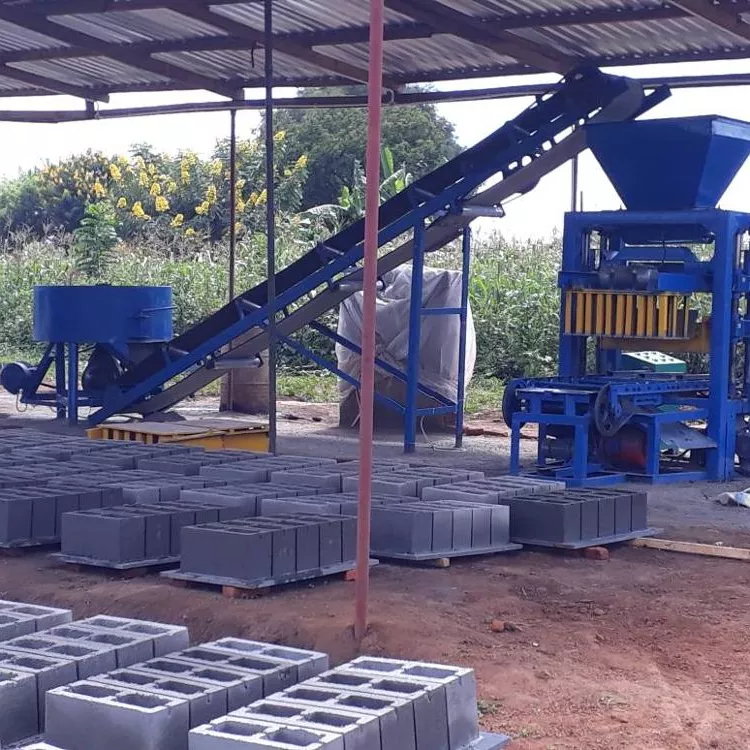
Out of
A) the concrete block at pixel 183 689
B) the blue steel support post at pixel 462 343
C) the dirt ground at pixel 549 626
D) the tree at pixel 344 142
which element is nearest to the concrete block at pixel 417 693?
the concrete block at pixel 183 689

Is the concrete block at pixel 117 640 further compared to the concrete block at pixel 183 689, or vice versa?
the concrete block at pixel 117 640

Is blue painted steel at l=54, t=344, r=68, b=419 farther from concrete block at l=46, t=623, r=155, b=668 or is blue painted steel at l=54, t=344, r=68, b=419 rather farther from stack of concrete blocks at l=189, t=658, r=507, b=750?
stack of concrete blocks at l=189, t=658, r=507, b=750

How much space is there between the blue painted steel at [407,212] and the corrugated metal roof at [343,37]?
46 centimetres

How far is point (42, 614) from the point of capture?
5.94 metres

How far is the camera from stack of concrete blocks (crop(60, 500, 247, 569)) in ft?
26.9

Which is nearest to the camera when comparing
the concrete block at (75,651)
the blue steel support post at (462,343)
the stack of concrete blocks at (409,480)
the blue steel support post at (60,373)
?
the concrete block at (75,651)

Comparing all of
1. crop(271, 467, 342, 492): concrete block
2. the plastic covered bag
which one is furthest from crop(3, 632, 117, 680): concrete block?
the plastic covered bag

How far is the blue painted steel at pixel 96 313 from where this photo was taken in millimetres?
16094

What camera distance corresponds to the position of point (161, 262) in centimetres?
2775

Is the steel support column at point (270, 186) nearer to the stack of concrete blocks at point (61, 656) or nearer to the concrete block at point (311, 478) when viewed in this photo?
the concrete block at point (311, 478)

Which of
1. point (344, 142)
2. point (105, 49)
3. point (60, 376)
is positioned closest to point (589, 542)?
point (105, 49)

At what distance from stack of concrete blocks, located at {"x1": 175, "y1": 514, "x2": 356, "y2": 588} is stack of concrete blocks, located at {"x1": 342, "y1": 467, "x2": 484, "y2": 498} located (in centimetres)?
143

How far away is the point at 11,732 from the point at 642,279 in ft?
28.3

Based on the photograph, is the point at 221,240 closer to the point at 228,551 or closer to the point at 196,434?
the point at 196,434
